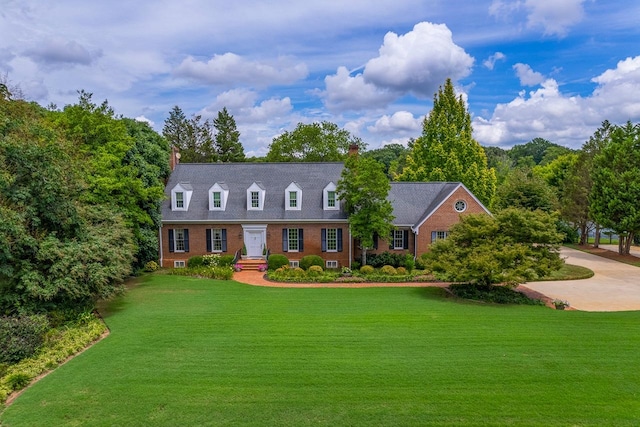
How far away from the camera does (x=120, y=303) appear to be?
60.1 feet

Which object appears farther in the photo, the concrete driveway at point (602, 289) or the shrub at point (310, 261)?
the shrub at point (310, 261)

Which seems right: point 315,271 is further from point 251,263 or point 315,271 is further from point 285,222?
point 251,263

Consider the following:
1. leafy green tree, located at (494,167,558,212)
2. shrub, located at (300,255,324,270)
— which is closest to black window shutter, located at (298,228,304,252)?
shrub, located at (300,255,324,270)

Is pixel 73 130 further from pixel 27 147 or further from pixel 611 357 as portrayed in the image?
pixel 611 357

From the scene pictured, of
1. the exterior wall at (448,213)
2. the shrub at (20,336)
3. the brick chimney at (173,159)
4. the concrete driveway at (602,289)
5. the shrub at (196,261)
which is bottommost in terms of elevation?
the concrete driveway at (602,289)

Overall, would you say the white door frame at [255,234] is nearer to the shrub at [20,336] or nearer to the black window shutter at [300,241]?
the black window shutter at [300,241]

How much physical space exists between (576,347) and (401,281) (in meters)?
11.2

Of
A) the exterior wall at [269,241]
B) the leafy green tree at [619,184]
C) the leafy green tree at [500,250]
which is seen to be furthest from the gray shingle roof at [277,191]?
the leafy green tree at [619,184]

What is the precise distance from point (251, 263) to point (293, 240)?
3197 mm

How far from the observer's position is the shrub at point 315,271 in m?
23.7

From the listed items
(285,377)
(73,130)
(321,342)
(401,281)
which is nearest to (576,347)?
(321,342)

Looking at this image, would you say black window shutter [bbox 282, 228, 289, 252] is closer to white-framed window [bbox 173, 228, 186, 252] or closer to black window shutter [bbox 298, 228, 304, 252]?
black window shutter [bbox 298, 228, 304, 252]

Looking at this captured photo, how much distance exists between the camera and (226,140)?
59375 millimetres

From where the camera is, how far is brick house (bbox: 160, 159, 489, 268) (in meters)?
26.8
